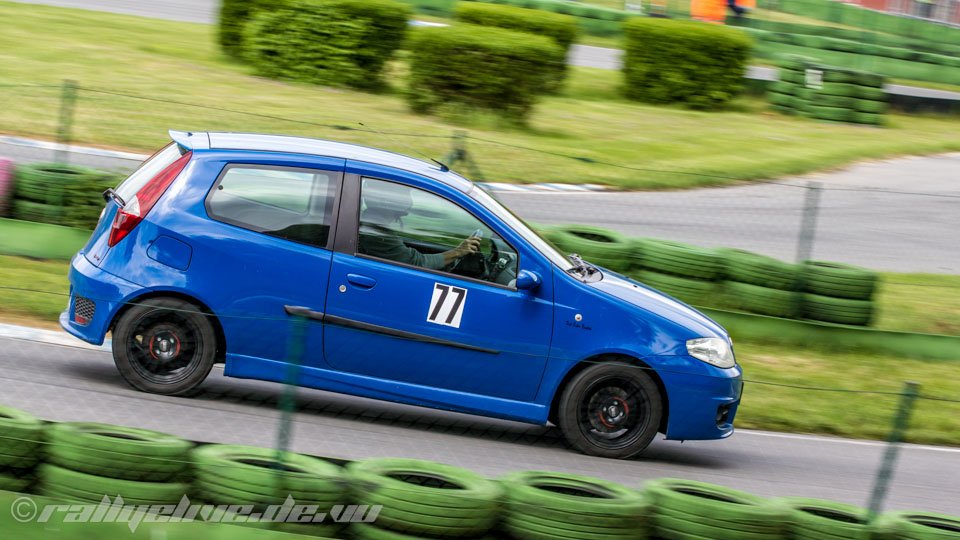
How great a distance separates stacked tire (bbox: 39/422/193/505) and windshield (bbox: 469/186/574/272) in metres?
2.95

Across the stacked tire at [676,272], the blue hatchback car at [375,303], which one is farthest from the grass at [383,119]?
the blue hatchback car at [375,303]

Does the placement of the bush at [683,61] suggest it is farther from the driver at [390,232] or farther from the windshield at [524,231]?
the driver at [390,232]

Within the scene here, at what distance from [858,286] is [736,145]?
33.1 ft

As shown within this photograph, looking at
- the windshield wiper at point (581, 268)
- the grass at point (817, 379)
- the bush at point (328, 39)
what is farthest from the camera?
the bush at point (328, 39)

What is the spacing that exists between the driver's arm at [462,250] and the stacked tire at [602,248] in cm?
325

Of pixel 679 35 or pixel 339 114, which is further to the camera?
pixel 679 35

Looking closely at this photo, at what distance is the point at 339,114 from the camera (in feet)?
60.2

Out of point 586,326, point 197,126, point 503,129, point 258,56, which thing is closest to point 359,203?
point 586,326

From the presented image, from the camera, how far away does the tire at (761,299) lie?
36.1ft

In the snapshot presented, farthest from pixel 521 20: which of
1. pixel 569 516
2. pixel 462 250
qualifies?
pixel 569 516

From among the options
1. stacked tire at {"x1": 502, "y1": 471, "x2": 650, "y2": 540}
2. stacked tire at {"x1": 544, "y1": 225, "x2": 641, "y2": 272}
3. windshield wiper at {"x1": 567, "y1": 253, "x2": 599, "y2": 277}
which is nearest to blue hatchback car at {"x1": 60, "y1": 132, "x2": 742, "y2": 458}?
windshield wiper at {"x1": 567, "y1": 253, "x2": 599, "y2": 277}

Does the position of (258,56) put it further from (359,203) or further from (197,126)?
(359,203)

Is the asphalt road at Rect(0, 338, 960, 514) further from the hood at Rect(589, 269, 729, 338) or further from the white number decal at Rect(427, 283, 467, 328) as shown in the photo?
the hood at Rect(589, 269, 729, 338)

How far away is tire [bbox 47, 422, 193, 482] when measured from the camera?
525 cm
